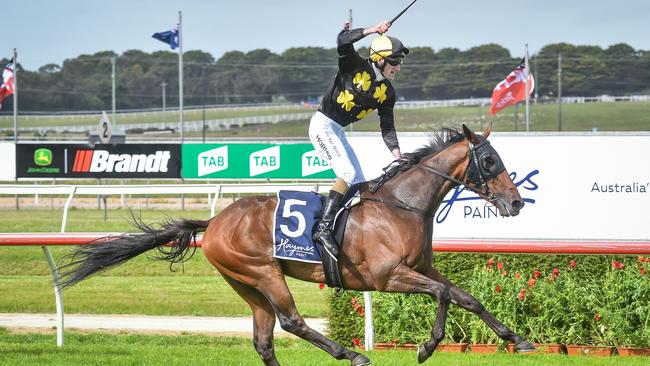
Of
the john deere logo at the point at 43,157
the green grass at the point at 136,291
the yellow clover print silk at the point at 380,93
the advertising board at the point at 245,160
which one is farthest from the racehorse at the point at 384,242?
the john deere logo at the point at 43,157

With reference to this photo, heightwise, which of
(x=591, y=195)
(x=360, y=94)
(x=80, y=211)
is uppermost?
(x=360, y=94)

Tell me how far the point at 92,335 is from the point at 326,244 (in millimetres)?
4001

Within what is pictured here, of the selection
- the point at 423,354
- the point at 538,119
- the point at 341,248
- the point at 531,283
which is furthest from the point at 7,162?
the point at 538,119

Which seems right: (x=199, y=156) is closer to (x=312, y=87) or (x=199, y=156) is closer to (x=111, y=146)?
(x=111, y=146)

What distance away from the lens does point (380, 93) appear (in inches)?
239

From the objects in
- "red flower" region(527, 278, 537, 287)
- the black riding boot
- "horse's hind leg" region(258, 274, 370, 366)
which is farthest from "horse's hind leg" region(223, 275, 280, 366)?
"red flower" region(527, 278, 537, 287)

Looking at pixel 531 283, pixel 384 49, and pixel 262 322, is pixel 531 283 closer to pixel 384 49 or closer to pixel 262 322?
pixel 262 322

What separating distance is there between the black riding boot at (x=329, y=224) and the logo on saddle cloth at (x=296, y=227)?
0.22 feet

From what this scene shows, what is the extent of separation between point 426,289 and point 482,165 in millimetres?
921

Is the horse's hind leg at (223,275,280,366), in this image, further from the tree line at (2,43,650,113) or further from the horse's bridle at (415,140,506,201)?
the tree line at (2,43,650,113)

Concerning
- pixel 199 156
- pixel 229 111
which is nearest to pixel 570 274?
pixel 199 156

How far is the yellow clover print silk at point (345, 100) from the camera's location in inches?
240

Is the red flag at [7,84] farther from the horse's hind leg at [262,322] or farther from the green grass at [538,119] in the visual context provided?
the horse's hind leg at [262,322]

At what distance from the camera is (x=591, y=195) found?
34.8 ft
